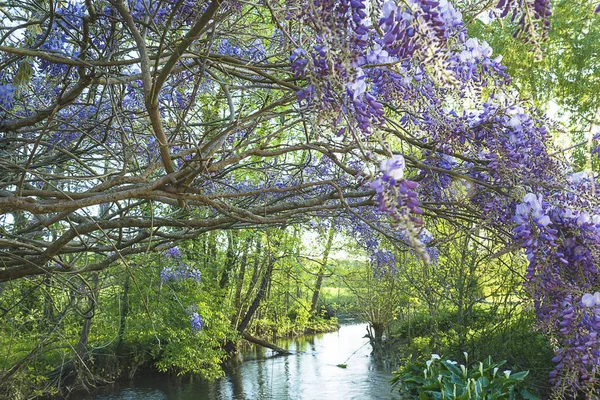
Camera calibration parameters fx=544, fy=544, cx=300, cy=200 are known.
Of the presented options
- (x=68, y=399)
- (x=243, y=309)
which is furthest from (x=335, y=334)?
(x=68, y=399)

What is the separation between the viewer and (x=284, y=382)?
32.6 feet

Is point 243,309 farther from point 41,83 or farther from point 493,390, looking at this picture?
point 41,83

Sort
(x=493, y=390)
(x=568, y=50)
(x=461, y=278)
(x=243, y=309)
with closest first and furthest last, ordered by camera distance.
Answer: (x=493, y=390)
(x=461, y=278)
(x=568, y=50)
(x=243, y=309)

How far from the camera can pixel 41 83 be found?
3836mm

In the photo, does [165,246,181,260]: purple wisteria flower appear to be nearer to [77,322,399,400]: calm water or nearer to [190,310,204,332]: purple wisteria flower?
[190,310,204,332]: purple wisteria flower

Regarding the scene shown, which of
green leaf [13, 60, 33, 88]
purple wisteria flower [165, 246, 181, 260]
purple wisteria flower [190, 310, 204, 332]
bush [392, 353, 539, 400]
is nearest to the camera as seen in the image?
green leaf [13, 60, 33, 88]

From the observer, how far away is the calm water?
8.95 meters

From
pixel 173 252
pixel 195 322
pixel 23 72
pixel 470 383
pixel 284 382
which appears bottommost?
pixel 284 382

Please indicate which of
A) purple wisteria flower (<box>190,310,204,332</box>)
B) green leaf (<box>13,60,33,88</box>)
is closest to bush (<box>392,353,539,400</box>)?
purple wisteria flower (<box>190,310,204,332</box>)

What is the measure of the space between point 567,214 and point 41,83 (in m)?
3.51

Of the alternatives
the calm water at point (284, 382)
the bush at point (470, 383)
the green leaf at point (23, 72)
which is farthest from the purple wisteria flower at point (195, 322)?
the green leaf at point (23, 72)

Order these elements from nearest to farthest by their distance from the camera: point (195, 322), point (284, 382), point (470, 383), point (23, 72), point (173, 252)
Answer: point (23, 72) → point (470, 383) → point (173, 252) → point (195, 322) → point (284, 382)

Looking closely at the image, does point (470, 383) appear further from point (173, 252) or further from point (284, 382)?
point (284, 382)

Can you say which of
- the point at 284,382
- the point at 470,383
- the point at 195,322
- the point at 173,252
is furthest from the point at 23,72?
the point at 284,382
